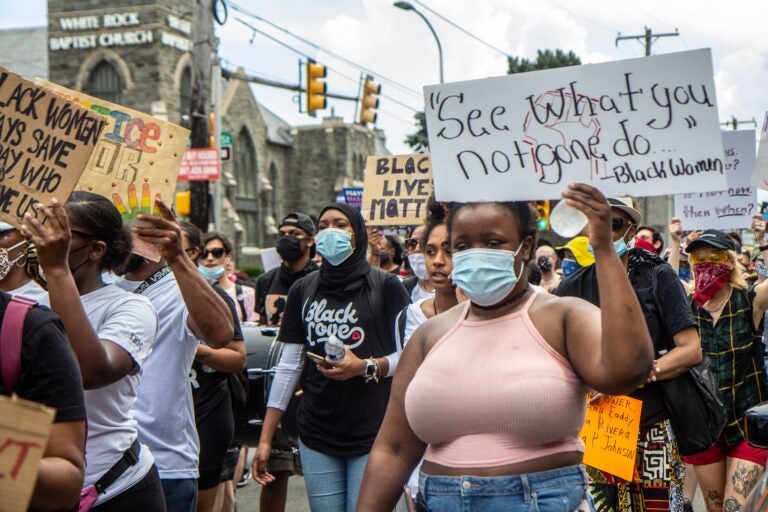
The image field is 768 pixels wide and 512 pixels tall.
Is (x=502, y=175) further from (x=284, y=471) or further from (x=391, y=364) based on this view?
(x=284, y=471)

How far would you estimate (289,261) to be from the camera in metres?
8.44

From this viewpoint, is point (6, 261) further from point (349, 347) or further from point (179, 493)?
point (349, 347)

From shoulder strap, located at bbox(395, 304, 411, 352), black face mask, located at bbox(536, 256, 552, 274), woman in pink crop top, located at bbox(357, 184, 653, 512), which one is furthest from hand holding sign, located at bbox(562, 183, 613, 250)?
black face mask, located at bbox(536, 256, 552, 274)

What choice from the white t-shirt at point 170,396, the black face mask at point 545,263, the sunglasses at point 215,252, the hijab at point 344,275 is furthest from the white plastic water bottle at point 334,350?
the black face mask at point 545,263

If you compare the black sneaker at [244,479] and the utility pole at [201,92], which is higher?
the utility pole at [201,92]

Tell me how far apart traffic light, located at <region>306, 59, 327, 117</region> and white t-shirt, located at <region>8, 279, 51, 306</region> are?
1805cm

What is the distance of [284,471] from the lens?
22.7 feet

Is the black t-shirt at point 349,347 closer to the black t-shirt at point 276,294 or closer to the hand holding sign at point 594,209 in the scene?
the hand holding sign at point 594,209

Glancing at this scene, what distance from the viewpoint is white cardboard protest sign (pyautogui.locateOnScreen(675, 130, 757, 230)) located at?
749 cm

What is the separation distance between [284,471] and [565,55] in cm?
5642

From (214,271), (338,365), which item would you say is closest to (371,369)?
(338,365)

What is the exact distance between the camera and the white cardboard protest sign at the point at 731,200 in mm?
7488

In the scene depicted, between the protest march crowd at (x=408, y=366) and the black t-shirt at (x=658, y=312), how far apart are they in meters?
0.01

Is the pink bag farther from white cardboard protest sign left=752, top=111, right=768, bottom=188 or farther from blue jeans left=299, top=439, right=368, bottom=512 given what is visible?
white cardboard protest sign left=752, top=111, right=768, bottom=188
